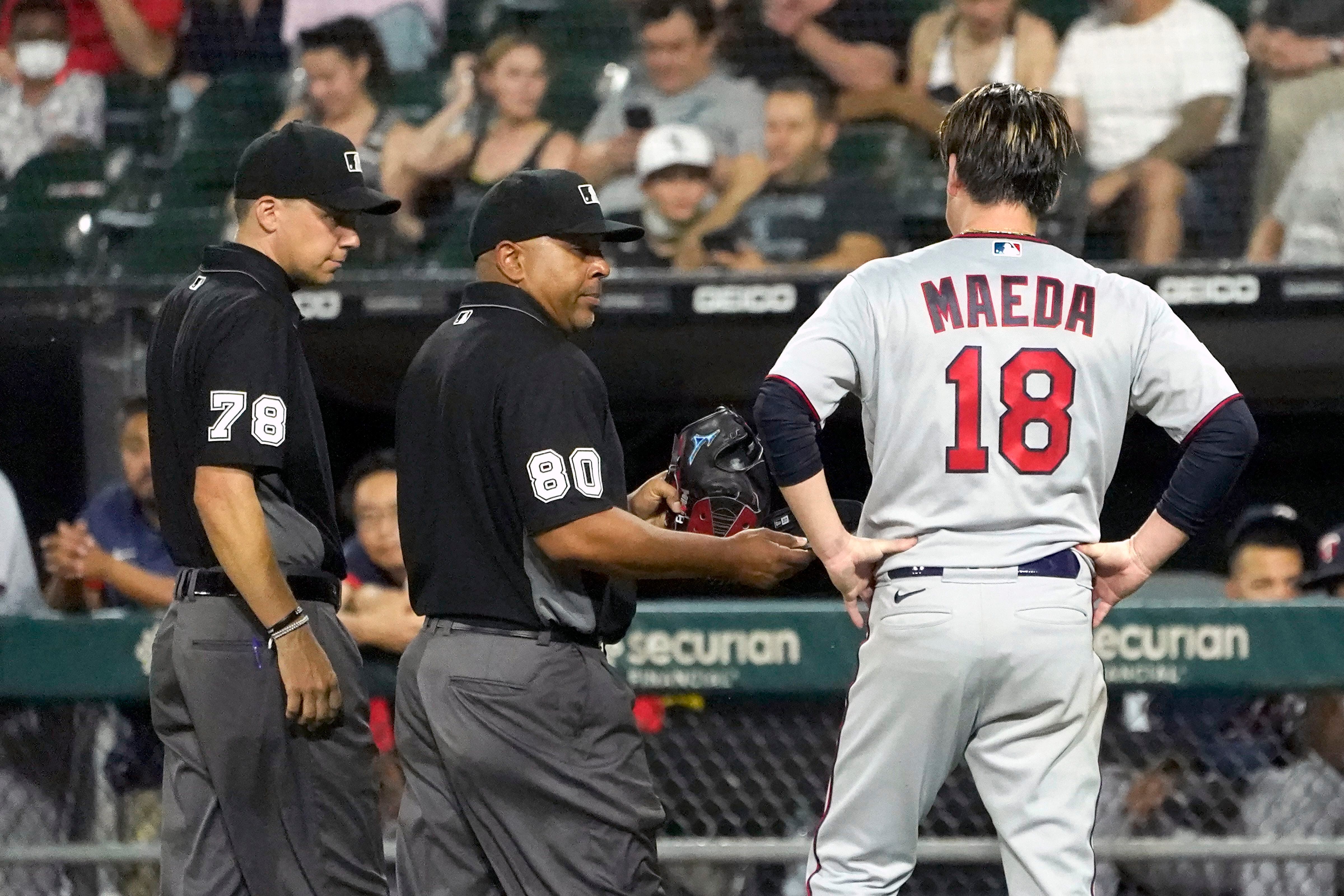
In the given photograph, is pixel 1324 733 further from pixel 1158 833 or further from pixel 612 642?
pixel 612 642

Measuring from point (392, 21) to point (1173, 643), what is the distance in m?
3.66

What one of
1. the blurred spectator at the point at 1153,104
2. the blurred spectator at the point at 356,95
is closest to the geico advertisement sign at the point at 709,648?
the blurred spectator at the point at 1153,104

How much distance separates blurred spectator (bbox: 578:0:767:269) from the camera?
5430mm

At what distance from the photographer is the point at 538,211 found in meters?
2.71

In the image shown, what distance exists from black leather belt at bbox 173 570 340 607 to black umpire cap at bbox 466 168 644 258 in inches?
24.0

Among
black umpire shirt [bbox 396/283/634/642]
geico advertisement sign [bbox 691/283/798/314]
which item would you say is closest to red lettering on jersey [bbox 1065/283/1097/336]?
black umpire shirt [bbox 396/283/634/642]

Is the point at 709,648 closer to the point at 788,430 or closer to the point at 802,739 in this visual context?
the point at 802,739

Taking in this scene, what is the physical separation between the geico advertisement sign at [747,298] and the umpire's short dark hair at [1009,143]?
2354 mm

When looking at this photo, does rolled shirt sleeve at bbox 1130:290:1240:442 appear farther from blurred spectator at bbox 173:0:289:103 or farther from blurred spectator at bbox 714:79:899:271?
blurred spectator at bbox 173:0:289:103

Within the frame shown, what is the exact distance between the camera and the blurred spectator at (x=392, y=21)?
601cm

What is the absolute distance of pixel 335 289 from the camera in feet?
16.4

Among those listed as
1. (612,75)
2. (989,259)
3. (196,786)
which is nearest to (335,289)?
Result: (612,75)

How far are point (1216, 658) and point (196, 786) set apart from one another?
2288mm

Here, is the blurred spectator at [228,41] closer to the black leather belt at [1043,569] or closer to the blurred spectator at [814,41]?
the blurred spectator at [814,41]
